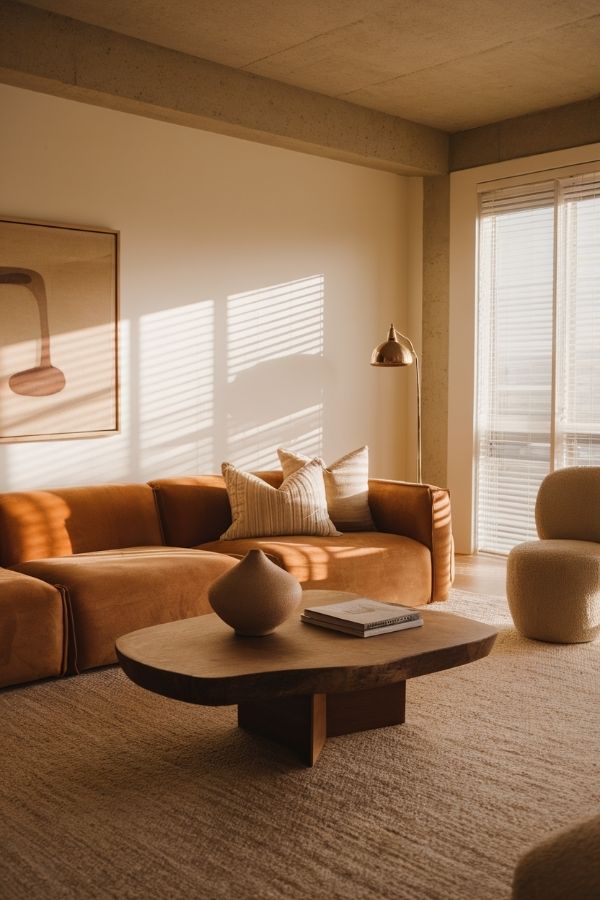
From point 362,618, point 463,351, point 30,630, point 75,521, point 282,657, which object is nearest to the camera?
point 282,657

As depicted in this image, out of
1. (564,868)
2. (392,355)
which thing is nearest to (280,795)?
(564,868)

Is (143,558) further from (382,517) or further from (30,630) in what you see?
(382,517)

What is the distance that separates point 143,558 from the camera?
4.21 metres

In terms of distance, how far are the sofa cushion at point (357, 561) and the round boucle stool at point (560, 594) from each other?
0.66 m

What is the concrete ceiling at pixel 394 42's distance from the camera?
14.5ft

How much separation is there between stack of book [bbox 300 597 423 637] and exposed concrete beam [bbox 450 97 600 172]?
381 cm

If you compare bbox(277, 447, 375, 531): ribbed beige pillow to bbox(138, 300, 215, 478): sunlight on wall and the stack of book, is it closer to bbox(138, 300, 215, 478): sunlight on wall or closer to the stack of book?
bbox(138, 300, 215, 478): sunlight on wall

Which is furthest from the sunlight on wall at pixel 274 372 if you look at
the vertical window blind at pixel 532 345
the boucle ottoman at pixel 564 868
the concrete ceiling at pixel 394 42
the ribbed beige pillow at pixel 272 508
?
the boucle ottoman at pixel 564 868

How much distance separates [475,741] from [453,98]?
4076 millimetres

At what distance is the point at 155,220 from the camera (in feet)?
17.1

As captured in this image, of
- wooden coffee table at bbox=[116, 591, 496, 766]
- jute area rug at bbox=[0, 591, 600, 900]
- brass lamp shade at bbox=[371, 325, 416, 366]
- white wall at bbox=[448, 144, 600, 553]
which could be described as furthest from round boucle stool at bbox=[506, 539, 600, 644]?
white wall at bbox=[448, 144, 600, 553]

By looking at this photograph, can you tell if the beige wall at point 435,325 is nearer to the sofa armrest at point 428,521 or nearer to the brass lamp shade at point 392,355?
the brass lamp shade at point 392,355

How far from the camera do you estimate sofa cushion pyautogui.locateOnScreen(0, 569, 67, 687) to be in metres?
3.57

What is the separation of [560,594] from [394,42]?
2.86 m
